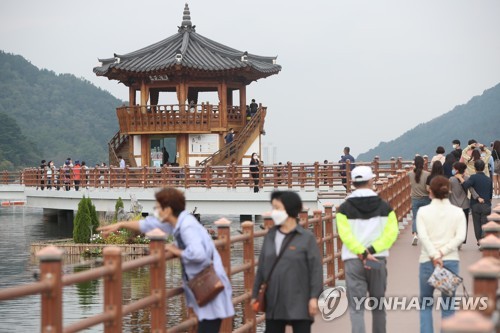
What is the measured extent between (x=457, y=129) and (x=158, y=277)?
562ft

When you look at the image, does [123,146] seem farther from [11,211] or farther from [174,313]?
[174,313]

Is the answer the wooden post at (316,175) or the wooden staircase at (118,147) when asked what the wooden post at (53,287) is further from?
→ the wooden staircase at (118,147)

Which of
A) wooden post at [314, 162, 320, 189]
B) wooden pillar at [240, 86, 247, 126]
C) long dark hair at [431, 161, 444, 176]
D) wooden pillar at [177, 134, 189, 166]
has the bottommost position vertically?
long dark hair at [431, 161, 444, 176]

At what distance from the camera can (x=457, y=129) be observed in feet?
575

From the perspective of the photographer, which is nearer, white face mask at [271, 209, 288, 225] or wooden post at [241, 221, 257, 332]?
white face mask at [271, 209, 288, 225]

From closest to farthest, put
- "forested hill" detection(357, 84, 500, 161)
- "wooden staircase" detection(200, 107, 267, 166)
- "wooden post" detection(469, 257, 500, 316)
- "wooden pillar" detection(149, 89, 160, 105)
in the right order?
"wooden post" detection(469, 257, 500, 316)
"wooden staircase" detection(200, 107, 267, 166)
"wooden pillar" detection(149, 89, 160, 105)
"forested hill" detection(357, 84, 500, 161)

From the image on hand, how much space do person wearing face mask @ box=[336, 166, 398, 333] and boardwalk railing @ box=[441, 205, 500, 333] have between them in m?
0.91

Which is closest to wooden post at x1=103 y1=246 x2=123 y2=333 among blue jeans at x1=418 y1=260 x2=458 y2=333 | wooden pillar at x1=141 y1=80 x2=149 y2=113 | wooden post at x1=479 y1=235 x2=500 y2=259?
blue jeans at x1=418 y1=260 x2=458 y2=333

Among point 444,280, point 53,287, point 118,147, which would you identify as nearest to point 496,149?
point 444,280

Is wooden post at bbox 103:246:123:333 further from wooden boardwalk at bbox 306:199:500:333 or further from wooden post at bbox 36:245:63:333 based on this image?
wooden boardwalk at bbox 306:199:500:333

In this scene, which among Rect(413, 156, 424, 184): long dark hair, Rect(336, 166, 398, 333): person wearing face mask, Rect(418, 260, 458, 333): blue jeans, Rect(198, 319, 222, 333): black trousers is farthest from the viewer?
Rect(413, 156, 424, 184): long dark hair

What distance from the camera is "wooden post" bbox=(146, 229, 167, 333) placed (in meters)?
7.95

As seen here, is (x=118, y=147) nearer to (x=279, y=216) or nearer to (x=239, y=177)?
(x=239, y=177)

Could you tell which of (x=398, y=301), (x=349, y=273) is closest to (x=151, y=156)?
(x=398, y=301)
